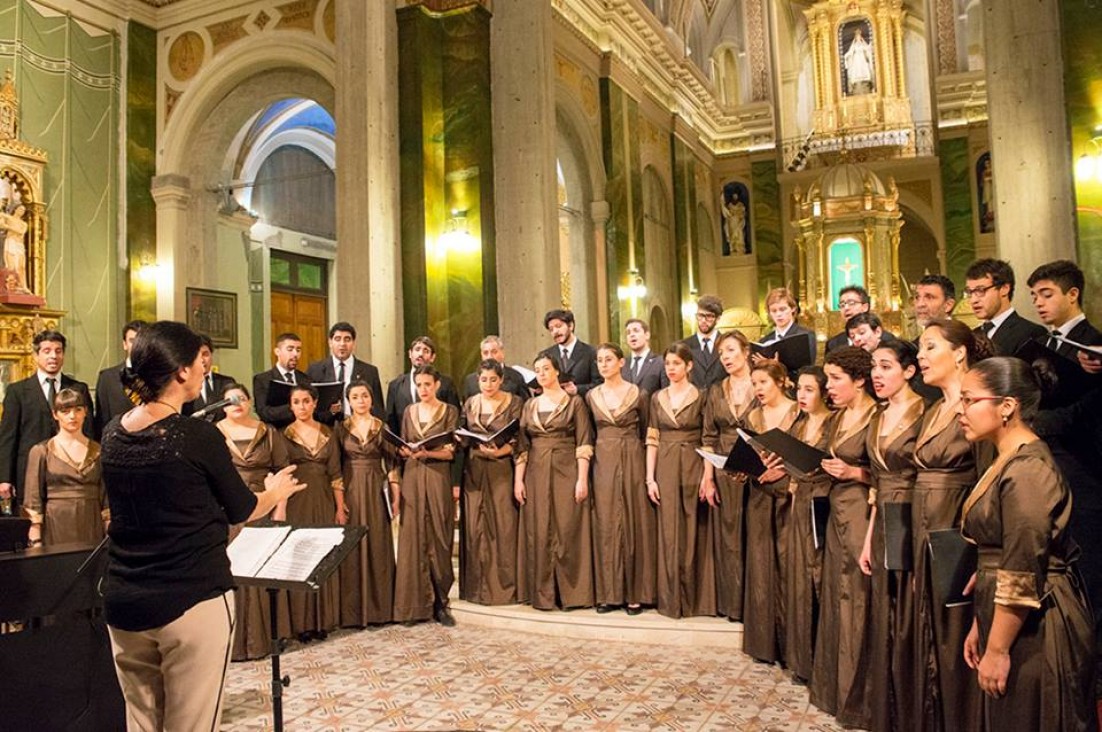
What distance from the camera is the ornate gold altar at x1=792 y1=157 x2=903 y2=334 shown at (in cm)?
1834

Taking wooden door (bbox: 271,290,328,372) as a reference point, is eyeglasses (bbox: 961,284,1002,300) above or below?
below

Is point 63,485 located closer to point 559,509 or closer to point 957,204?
point 559,509

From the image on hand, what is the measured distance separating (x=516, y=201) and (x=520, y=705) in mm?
6315

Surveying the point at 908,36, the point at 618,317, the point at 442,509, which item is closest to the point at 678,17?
the point at 908,36

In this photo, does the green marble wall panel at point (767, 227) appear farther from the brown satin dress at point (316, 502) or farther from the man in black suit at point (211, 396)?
the brown satin dress at point (316, 502)

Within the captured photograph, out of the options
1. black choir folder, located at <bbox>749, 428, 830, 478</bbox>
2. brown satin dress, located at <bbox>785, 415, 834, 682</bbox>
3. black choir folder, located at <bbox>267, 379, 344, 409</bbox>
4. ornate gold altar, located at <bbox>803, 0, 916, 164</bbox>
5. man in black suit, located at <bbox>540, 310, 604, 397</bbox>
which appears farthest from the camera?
ornate gold altar, located at <bbox>803, 0, 916, 164</bbox>

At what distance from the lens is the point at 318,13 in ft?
34.6

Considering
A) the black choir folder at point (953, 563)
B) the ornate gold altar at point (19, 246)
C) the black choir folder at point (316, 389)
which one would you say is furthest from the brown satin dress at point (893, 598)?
the ornate gold altar at point (19, 246)

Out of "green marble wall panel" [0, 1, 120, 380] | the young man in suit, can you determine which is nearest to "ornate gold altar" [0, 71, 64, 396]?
"green marble wall panel" [0, 1, 120, 380]

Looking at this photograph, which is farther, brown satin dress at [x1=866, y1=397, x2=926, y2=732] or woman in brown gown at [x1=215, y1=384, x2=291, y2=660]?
woman in brown gown at [x1=215, y1=384, x2=291, y2=660]

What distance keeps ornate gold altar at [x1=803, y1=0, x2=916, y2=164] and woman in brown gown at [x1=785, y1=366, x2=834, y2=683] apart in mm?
17676

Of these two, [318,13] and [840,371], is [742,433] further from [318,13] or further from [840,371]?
[318,13]

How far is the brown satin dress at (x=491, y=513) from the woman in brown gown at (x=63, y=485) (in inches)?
90.9

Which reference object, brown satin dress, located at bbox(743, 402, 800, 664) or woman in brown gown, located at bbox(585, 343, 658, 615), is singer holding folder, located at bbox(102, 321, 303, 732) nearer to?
brown satin dress, located at bbox(743, 402, 800, 664)
